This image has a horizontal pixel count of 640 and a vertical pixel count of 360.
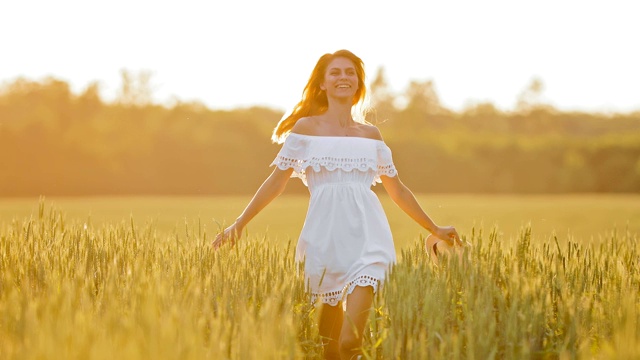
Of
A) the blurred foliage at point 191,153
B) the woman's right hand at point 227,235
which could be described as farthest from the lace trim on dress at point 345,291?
the blurred foliage at point 191,153

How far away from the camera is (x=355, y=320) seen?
4203mm

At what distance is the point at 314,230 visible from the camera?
4664mm

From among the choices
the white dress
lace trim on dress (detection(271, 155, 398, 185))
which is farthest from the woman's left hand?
lace trim on dress (detection(271, 155, 398, 185))

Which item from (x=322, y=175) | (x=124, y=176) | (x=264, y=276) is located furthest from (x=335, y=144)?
(x=124, y=176)

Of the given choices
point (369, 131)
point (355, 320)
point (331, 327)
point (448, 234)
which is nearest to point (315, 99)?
point (369, 131)

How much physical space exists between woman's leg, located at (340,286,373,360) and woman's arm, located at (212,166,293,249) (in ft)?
2.63

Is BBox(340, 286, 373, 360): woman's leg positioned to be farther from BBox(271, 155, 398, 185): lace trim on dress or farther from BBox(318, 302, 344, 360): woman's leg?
BBox(271, 155, 398, 185): lace trim on dress

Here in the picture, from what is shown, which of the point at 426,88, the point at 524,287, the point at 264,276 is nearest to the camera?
the point at 524,287

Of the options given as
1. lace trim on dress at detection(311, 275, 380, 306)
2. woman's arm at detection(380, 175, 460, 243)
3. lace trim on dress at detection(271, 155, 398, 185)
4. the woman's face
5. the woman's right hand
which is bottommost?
lace trim on dress at detection(311, 275, 380, 306)

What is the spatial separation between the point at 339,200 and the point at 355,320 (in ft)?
2.57

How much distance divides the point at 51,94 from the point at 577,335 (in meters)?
39.6

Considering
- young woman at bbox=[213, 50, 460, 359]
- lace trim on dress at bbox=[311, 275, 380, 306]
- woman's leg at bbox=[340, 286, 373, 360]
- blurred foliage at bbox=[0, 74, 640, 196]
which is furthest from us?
blurred foliage at bbox=[0, 74, 640, 196]

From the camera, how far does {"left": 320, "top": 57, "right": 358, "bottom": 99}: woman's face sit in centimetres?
490

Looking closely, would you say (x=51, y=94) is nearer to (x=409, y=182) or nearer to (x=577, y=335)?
(x=409, y=182)
